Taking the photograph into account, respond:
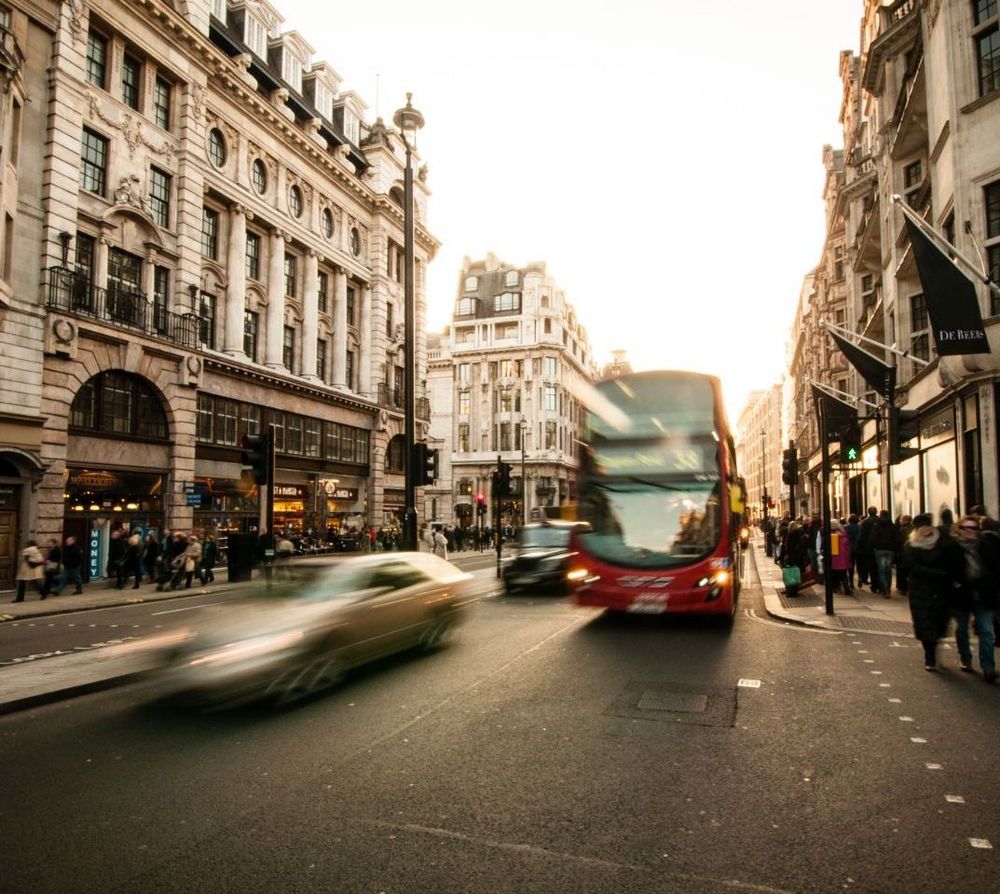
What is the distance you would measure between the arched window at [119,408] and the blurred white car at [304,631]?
17.6 meters

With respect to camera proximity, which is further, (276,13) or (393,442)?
(393,442)

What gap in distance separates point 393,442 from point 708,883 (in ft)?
126

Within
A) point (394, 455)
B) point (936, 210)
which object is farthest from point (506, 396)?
point (936, 210)

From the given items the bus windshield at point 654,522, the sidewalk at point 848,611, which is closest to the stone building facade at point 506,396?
the sidewalk at point 848,611

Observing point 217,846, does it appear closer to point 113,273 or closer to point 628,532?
point 628,532

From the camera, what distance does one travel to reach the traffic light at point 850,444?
1423 cm

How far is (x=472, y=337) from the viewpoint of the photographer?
267 feet

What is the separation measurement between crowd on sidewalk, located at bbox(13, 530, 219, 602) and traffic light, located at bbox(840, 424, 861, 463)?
17709 mm

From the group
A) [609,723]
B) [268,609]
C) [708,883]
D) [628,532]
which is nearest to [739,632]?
[628,532]

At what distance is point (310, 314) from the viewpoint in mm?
34719

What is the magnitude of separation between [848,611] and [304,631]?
10824 millimetres

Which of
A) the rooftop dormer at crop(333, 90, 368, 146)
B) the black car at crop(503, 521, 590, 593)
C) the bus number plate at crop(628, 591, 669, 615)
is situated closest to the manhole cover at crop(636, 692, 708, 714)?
the bus number plate at crop(628, 591, 669, 615)

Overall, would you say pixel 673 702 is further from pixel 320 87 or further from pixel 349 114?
pixel 349 114

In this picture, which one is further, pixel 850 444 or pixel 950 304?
pixel 850 444
